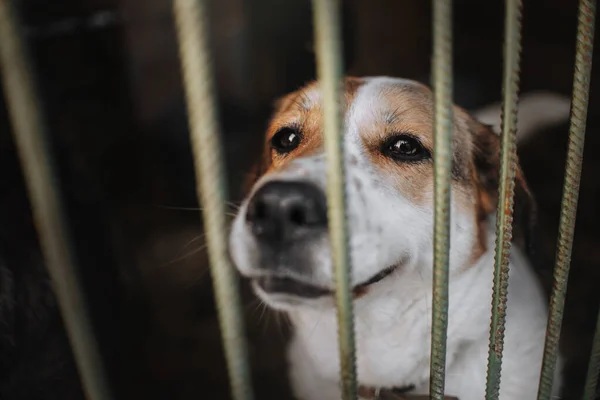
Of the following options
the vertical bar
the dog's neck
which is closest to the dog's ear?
the dog's neck

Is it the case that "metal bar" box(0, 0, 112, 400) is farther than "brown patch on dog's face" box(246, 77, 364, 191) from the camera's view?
No

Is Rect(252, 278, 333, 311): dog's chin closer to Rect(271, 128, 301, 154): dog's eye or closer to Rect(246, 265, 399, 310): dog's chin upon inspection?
Rect(246, 265, 399, 310): dog's chin

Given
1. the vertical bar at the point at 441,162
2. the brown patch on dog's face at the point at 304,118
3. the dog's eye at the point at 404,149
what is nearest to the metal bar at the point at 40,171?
the vertical bar at the point at 441,162

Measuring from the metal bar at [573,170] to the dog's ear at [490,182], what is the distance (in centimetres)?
48

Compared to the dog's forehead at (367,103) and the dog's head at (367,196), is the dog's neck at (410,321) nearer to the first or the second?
the dog's head at (367,196)

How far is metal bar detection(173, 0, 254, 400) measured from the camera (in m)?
0.64

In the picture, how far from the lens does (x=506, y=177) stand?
3.09ft

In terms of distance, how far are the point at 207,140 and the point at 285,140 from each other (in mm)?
940

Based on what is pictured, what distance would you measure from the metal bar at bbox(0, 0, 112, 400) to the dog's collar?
34.7 inches

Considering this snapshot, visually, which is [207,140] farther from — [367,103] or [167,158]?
[167,158]

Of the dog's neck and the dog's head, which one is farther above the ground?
the dog's head

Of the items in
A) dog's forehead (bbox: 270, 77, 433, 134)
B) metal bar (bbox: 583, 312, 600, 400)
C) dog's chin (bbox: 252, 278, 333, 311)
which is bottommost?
metal bar (bbox: 583, 312, 600, 400)

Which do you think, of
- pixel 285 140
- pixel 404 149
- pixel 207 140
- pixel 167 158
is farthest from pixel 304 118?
pixel 167 158

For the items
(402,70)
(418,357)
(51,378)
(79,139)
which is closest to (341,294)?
(418,357)
